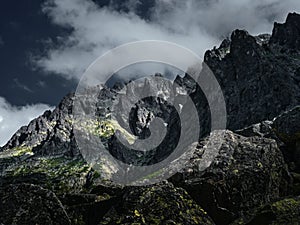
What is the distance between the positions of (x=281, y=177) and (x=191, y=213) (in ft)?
30.8

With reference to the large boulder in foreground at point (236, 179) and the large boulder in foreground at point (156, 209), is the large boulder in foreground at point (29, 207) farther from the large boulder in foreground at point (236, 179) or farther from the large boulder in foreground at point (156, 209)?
the large boulder in foreground at point (236, 179)

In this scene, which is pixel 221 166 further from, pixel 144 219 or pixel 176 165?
pixel 144 219

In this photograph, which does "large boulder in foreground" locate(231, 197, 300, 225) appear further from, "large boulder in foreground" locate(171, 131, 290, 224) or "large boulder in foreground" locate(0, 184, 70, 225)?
"large boulder in foreground" locate(0, 184, 70, 225)

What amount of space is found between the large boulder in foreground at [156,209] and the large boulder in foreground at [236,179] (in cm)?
240

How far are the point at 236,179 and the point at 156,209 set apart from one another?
6401mm

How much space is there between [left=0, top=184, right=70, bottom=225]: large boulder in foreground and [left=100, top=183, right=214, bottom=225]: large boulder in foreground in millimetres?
3124

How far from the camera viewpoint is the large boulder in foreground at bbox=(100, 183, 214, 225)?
16.4 m

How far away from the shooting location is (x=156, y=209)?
55.5 feet

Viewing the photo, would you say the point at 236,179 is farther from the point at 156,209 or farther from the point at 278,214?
the point at 156,209

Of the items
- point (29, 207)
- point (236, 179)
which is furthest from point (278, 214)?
point (29, 207)

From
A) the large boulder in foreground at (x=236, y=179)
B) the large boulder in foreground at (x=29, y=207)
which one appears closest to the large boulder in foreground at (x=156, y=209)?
the large boulder in foreground at (x=236, y=179)

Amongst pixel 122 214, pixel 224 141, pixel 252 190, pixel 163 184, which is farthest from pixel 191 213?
pixel 224 141

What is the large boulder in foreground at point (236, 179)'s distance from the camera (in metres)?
20.1

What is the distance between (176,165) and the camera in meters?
25.9
